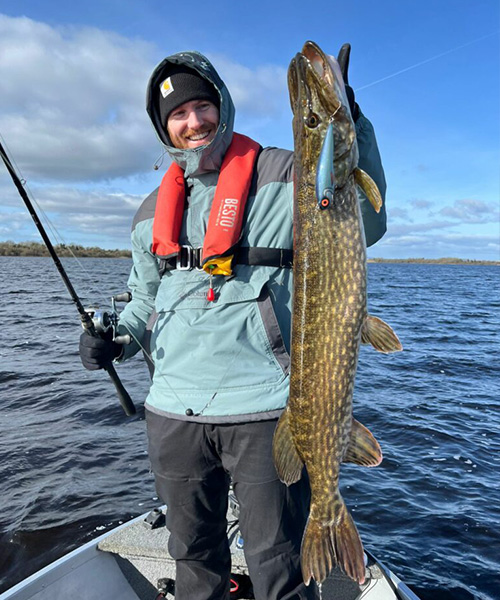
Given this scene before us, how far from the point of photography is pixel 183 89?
2951mm

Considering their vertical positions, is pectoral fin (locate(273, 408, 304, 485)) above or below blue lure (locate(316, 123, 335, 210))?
below

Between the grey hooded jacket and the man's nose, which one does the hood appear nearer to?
the grey hooded jacket

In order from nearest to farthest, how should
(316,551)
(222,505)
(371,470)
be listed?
(316,551), (222,505), (371,470)

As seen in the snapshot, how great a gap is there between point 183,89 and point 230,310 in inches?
53.7

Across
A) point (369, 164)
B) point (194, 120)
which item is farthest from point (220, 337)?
point (194, 120)

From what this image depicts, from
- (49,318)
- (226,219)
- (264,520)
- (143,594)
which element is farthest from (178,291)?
(49,318)

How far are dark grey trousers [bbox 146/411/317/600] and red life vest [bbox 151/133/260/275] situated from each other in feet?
2.96

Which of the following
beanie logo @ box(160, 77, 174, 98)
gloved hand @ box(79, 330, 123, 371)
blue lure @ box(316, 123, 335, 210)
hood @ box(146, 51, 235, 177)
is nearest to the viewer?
blue lure @ box(316, 123, 335, 210)

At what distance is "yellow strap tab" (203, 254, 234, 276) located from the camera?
2.68 metres

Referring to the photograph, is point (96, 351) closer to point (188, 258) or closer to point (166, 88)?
point (188, 258)

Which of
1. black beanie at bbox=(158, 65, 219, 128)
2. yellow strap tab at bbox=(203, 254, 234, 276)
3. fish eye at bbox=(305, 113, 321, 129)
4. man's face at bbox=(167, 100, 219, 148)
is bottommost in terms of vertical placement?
yellow strap tab at bbox=(203, 254, 234, 276)

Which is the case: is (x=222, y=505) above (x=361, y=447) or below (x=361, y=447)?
below

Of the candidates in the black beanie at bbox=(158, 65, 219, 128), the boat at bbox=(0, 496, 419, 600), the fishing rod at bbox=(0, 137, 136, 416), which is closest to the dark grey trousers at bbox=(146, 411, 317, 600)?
the fishing rod at bbox=(0, 137, 136, 416)

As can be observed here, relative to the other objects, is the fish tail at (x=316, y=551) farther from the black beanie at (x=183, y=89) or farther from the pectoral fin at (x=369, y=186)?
the black beanie at (x=183, y=89)
